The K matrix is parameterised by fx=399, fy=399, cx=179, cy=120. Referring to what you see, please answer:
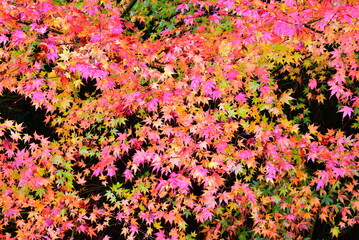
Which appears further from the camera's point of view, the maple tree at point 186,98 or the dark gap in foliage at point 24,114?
the dark gap in foliage at point 24,114

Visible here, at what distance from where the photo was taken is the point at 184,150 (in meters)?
5.19

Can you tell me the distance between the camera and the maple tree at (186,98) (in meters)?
4.83

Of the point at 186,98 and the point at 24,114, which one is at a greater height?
the point at 186,98

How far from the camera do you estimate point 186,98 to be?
17.7ft

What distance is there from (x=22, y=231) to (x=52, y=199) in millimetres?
809

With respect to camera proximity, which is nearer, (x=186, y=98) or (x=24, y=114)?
(x=186, y=98)

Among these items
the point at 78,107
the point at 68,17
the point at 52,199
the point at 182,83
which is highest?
the point at 68,17

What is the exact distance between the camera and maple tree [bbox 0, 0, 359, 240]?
483cm

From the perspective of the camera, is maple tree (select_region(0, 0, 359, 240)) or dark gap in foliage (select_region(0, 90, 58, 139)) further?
dark gap in foliage (select_region(0, 90, 58, 139))

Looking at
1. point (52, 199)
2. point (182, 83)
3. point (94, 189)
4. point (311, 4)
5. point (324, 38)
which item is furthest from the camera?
point (94, 189)

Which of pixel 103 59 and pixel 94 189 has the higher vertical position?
pixel 103 59

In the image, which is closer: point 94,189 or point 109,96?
point 109,96

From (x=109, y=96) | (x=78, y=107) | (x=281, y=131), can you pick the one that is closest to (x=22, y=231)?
(x=78, y=107)

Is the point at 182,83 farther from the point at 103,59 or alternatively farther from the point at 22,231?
the point at 22,231
